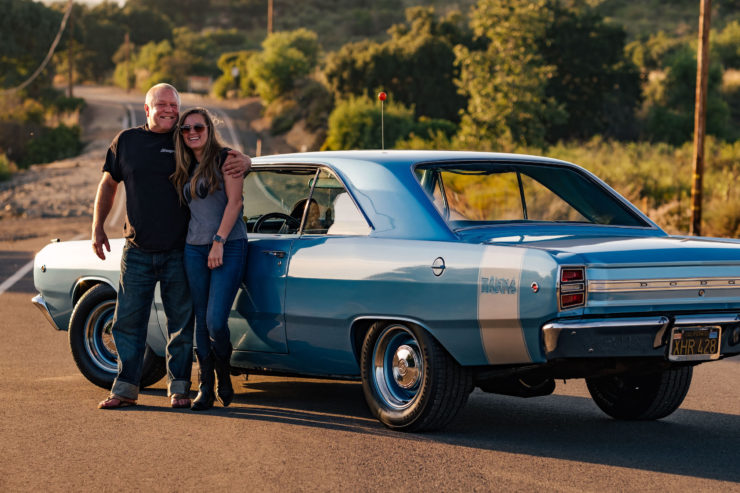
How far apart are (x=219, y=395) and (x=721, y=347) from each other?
10.0 ft

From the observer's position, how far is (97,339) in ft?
26.7

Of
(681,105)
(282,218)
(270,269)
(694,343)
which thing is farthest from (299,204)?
(681,105)

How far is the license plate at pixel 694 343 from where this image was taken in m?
5.93

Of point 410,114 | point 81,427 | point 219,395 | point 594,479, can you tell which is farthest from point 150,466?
point 410,114

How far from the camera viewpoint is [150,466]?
5.73 meters

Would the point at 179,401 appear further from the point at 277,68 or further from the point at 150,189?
the point at 277,68

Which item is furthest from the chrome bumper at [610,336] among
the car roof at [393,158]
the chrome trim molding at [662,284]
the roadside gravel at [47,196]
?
the roadside gravel at [47,196]

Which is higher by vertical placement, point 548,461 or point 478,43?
point 478,43

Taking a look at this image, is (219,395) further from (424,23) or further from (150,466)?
(424,23)

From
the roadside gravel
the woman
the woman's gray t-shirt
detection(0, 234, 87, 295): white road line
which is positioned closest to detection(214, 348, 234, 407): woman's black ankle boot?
the woman

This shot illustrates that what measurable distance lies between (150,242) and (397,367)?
1.79 metres

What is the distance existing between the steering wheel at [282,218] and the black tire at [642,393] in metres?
2.10

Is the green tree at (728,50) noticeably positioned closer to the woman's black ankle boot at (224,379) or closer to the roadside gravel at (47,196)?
the roadside gravel at (47,196)

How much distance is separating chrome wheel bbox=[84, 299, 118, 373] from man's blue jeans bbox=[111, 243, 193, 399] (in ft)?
2.26
